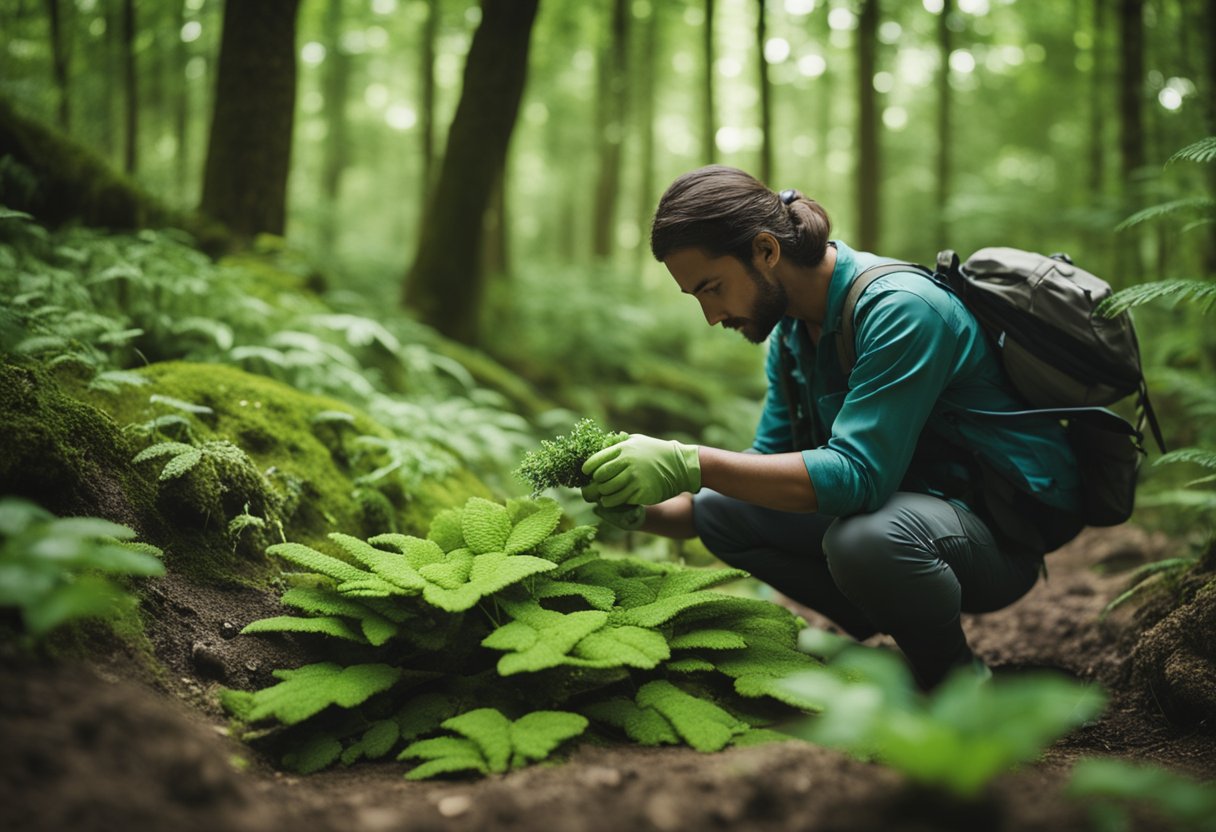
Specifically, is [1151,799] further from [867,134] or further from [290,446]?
[867,134]

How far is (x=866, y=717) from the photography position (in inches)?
54.8

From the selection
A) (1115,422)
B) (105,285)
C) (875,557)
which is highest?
(105,285)

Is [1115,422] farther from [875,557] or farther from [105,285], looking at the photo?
[105,285]

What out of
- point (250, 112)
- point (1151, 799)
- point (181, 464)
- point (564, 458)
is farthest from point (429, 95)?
point (1151, 799)

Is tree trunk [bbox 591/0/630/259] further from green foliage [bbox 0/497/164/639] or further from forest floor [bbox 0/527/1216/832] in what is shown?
green foliage [bbox 0/497/164/639]

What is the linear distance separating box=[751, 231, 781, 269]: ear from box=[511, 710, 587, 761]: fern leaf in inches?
77.8

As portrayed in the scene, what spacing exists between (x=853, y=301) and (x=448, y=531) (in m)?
1.95

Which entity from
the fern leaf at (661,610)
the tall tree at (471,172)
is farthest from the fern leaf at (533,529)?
the tall tree at (471,172)

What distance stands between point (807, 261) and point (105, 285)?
3.89m

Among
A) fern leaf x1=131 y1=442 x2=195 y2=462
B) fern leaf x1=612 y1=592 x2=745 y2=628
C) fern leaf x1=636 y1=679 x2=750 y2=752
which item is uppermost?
fern leaf x1=131 y1=442 x2=195 y2=462

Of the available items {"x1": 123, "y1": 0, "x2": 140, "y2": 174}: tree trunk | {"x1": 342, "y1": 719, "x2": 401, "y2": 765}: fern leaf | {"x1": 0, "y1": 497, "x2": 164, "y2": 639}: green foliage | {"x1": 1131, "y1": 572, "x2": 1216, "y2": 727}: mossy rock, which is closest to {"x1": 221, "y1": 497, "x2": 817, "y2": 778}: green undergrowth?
{"x1": 342, "y1": 719, "x2": 401, "y2": 765}: fern leaf

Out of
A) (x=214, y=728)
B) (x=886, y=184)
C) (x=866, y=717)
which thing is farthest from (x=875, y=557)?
(x=886, y=184)

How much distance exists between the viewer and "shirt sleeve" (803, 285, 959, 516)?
3.03 m

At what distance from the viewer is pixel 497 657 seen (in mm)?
2975
